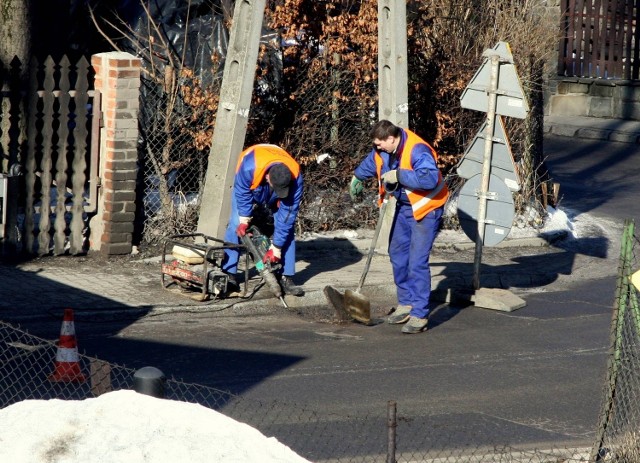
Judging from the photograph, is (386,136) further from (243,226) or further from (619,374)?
(619,374)

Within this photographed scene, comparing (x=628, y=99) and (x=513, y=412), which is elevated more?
(x=628, y=99)

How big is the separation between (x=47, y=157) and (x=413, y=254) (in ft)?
12.9

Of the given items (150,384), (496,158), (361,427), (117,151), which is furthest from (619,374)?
(117,151)

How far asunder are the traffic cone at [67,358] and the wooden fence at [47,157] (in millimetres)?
3994

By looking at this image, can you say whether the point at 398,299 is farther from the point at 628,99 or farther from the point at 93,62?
the point at 628,99

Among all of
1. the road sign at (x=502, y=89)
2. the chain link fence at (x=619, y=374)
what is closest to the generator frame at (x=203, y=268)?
the road sign at (x=502, y=89)

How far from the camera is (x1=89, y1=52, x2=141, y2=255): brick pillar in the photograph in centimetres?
1152

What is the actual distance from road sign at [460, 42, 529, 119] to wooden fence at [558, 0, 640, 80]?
1264 centimetres

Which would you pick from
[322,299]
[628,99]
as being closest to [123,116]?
[322,299]

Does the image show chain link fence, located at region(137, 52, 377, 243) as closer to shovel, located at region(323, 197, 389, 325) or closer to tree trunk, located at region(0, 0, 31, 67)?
tree trunk, located at region(0, 0, 31, 67)

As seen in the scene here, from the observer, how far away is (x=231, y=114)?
37.9 ft

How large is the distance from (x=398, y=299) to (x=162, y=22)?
18.8 ft

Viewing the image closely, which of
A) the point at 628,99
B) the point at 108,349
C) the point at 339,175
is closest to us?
the point at 108,349

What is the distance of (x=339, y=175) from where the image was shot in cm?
1348
